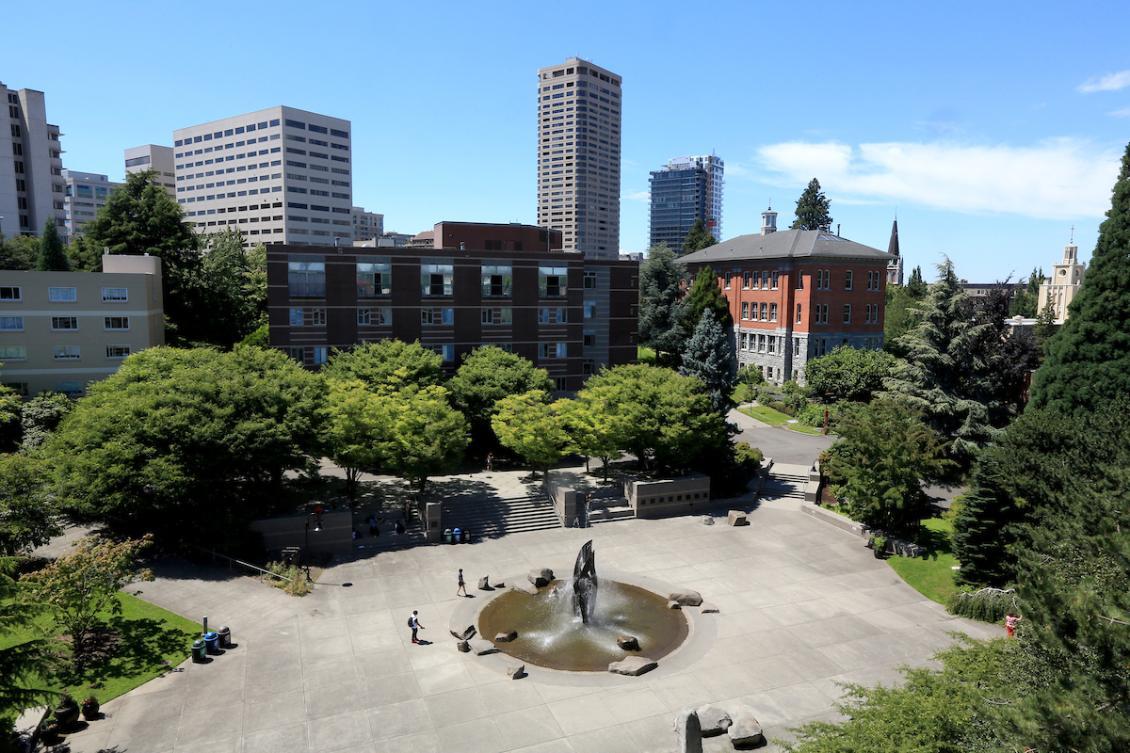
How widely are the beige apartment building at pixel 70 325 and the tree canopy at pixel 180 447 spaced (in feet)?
48.5

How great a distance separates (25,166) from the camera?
316 ft

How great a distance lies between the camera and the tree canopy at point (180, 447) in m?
29.3

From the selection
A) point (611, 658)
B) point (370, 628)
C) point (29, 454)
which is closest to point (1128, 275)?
point (611, 658)

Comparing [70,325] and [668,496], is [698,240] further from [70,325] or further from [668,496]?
[70,325]

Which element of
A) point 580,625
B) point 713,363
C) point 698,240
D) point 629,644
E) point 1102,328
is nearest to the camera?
point 629,644

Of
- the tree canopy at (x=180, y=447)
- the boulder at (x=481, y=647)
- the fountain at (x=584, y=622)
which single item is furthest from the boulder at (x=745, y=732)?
the tree canopy at (x=180, y=447)

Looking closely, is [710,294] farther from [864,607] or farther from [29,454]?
[29,454]

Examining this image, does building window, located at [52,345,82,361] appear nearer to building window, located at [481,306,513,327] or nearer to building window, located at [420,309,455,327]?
building window, located at [420,309,455,327]

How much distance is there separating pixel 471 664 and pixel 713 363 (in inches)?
1104

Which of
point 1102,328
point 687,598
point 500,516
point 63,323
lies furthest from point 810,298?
point 63,323

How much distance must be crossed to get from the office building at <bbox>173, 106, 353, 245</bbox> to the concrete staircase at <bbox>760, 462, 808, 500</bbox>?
410ft

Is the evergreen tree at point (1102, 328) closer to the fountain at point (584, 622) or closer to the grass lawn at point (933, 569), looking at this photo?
the grass lawn at point (933, 569)

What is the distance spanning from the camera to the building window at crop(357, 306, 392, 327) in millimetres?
50594

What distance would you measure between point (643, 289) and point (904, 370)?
104ft
